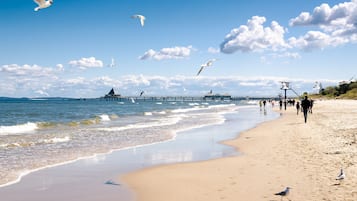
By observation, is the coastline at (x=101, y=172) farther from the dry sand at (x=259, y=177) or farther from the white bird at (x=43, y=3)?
the white bird at (x=43, y=3)

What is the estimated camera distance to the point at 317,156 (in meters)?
13.2

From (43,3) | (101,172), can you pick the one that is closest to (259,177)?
(101,172)

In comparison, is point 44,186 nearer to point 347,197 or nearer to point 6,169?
point 6,169

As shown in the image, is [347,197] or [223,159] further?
[223,159]

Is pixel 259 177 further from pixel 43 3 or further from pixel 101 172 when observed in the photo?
pixel 43 3

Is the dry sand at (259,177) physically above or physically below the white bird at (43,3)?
below

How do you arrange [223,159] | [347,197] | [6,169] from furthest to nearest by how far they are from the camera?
[223,159] < [6,169] < [347,197]

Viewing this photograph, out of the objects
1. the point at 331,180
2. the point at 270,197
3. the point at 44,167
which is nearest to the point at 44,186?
the point at 44,167

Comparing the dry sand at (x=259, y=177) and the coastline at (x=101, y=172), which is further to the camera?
the coastline at (x=101, y=172)

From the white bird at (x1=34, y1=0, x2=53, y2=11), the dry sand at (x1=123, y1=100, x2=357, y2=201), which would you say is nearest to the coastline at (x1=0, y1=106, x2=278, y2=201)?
the dry sand at (x1=123, y1=100, x2=357, y2=201)

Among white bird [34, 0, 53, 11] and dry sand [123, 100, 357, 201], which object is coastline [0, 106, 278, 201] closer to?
dry sand [123, 100, 357, 201]

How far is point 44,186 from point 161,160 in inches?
197

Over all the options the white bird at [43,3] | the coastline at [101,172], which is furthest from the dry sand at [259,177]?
the white bird at [43,3]

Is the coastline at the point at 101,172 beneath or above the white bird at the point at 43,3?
beneath
